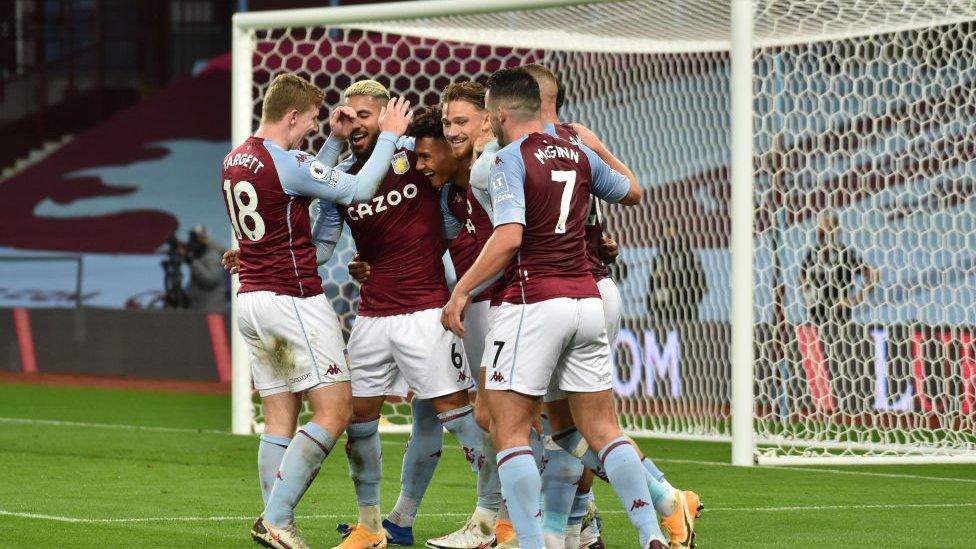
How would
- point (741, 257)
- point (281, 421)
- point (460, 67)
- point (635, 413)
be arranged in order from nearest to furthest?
point (281, 421) < point (741, 257) < point (635, 413) < point (460, 67)

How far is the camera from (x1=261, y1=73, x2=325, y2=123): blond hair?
21.3 feet

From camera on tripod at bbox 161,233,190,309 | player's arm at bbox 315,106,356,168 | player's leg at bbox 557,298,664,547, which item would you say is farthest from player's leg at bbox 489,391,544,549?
camera on tripod at bbox 161,233,190,309

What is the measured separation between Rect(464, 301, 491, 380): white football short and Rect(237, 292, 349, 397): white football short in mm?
693

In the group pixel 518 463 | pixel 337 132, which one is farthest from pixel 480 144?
pixel 518 463

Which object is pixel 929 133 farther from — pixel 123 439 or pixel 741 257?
pixel 123 439

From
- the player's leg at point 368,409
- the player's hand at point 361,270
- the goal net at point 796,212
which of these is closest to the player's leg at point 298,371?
the player's leg at point 368,409

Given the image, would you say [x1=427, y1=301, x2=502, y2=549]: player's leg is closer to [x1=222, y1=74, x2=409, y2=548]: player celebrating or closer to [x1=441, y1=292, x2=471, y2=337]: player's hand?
[x1=222, y1=74, x2=409, y2=548]: player celebrating

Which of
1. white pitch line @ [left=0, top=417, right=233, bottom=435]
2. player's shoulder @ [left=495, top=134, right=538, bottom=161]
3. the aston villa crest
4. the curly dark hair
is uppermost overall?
the curly dark hair

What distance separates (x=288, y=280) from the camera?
652cm

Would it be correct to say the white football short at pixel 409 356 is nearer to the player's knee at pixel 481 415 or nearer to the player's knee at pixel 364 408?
the player's knee at pixel 364 408

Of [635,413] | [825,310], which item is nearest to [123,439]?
[635,413]

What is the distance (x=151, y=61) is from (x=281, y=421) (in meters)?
22.3

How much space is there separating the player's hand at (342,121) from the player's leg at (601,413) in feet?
5.02

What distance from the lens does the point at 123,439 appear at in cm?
1209
